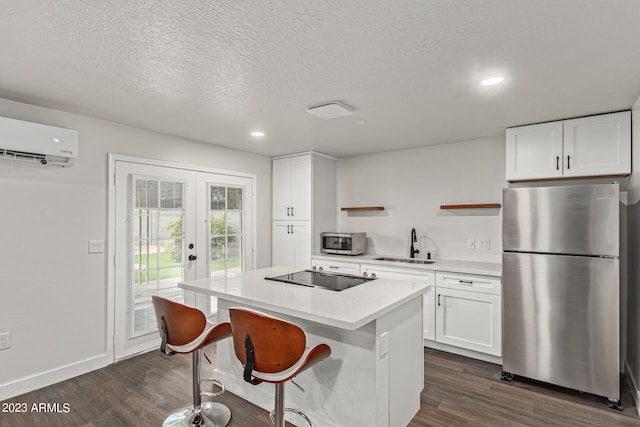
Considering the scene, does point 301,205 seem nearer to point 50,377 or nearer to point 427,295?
point 427,295

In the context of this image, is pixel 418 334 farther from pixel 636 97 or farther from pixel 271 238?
pixel 271 238

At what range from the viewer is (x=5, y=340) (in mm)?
2641

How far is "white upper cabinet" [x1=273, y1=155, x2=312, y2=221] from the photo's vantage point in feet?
15.3

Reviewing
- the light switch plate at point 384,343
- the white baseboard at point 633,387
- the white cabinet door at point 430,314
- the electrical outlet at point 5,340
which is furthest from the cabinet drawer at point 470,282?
the electrical outlet at point 5,340

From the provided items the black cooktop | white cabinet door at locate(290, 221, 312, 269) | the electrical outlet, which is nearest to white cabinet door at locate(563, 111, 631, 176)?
the black cooktop

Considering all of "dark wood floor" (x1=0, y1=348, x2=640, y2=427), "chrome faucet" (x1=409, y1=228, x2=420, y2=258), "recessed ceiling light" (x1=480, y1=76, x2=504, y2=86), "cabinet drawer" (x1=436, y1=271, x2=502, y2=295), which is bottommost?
"dark wood floor" (x1=0, y1=348, x2=640, y2=427)

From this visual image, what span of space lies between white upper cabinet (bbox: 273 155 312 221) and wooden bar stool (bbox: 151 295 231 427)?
8.59 ft

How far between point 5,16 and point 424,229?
4097 mm

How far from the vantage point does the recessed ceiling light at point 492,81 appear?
223 cm

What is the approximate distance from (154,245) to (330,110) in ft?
7.74

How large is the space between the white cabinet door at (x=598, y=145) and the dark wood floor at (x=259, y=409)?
1868 mm

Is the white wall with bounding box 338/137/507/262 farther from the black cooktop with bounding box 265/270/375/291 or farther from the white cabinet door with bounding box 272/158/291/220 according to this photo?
the black cooktop with bounding box 265/270/375/291

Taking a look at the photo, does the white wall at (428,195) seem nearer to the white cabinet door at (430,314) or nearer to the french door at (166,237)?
the white cabinet door at (430,314)

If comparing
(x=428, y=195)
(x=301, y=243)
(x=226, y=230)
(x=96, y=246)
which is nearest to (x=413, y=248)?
(x=428, y=195)
